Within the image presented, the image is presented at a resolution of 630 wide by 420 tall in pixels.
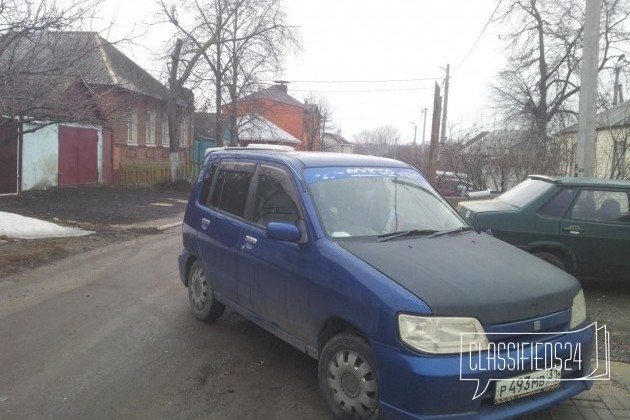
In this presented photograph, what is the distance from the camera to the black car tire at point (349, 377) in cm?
319

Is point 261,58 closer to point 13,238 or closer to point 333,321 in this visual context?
point 13,238

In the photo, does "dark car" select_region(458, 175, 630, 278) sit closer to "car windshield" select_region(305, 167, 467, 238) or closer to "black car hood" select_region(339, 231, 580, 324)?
"car windshield" select_region(305, 167, 467, 238)

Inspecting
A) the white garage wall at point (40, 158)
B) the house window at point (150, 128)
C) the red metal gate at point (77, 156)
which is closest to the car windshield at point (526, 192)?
the white garage wall at point (40, 158)

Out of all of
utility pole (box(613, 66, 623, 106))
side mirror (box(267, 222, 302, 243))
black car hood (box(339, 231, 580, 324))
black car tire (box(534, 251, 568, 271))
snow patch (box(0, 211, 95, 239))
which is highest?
utility pole (box(613, 66, 623, 106))

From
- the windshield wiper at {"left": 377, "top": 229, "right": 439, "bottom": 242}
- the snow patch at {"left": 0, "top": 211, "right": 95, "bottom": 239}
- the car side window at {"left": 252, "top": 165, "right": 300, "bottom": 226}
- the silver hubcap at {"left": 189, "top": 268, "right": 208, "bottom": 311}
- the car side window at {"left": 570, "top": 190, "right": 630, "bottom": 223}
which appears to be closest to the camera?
the windshield wiper at {"left": 377, "top": 229, "right": 439, "bottom": 242}

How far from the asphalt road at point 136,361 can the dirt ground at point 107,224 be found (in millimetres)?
2174

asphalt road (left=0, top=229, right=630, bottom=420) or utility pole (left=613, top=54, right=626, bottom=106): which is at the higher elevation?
utility pole (left=613, top=54, right=626, bottom=106)

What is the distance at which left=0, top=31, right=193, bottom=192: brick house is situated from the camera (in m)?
8.95

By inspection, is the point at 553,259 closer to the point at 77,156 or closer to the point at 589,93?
the point at 589,93

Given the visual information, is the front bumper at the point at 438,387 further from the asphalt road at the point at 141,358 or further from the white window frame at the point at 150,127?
the white window frame at the point at 150,127

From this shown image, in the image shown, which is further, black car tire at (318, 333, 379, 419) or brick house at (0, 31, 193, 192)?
brick house at (0, 31, 193, 192)

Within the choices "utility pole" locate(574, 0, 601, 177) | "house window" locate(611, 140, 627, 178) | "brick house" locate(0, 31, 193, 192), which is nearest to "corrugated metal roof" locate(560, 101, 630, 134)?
"house window" locate(611, 140, 627, 178)

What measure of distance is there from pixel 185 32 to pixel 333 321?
25999 millimetres

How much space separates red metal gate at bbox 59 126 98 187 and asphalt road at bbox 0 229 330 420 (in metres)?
15.3
